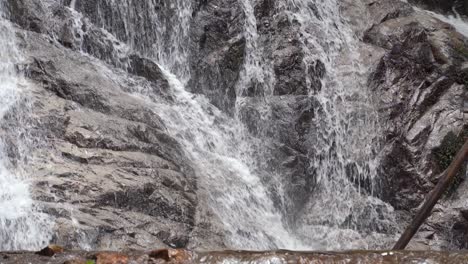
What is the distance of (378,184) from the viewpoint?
12.9m

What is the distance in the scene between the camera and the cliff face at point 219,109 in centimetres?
920

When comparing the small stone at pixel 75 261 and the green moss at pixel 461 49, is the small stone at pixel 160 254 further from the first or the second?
the green moss at pixel 461 49

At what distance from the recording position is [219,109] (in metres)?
13.5

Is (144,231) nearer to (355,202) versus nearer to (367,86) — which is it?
(355,202)

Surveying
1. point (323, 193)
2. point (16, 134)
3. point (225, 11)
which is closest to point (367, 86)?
point (323, 193)

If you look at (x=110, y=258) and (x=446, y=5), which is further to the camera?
(x=446, y=5)

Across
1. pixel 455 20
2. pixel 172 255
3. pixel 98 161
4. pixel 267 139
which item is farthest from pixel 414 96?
pixel 172 255

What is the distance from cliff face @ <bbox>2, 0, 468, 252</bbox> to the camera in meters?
9.20

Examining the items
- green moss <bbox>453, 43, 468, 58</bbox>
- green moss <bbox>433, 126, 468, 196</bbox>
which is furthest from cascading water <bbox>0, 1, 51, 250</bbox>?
green moss <bbox>453, 43, 468, 58</bbox>

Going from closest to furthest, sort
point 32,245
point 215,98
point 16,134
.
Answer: point 32,245, point 16,134, point 215,98

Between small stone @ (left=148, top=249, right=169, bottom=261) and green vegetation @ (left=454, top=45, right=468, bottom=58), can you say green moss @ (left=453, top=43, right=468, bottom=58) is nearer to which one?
green vegetation @ (left=454, top=45, right=468, bottom=58)

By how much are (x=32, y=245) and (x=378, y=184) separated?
25.5 feet

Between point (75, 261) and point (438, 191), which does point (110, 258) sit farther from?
point (438, 191)

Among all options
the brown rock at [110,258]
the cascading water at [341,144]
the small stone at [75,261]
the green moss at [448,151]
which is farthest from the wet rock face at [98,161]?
the green moss at [448,151]
